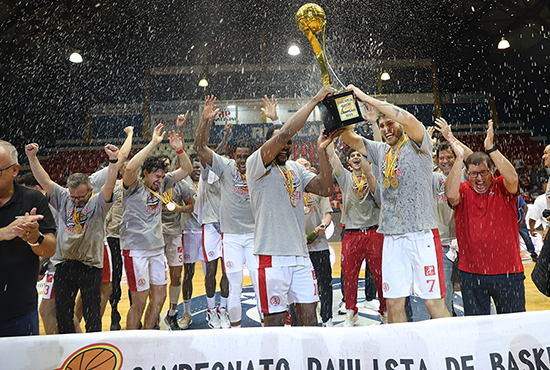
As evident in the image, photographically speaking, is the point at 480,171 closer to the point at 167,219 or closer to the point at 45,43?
the point at 167,219

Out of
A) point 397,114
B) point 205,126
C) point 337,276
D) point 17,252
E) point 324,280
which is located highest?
point 205,126

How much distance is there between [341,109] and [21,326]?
260 centimetres

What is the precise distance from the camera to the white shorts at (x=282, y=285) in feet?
9.44

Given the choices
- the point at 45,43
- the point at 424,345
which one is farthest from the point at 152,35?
Result: the point at 424,345

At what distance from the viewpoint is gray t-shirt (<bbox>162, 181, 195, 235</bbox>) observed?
210 inches

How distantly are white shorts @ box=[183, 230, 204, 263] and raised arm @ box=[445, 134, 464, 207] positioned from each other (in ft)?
11.5

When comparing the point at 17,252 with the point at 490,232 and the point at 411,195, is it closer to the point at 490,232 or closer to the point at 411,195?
the point at 411,195

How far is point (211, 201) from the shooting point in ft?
17.3

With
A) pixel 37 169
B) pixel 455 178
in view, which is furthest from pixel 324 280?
pixel 37 169

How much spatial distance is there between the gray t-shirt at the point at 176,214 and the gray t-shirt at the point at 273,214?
2538 millimetres

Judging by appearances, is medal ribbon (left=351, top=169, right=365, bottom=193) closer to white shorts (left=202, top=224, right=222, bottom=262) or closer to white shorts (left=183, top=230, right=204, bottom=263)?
white shorts (left=202, top=224, right=222, bottom=262)

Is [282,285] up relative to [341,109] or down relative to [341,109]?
down

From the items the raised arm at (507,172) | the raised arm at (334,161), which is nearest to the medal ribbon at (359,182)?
the raised arm at (334,161)

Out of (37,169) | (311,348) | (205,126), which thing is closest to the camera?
(311,348)
